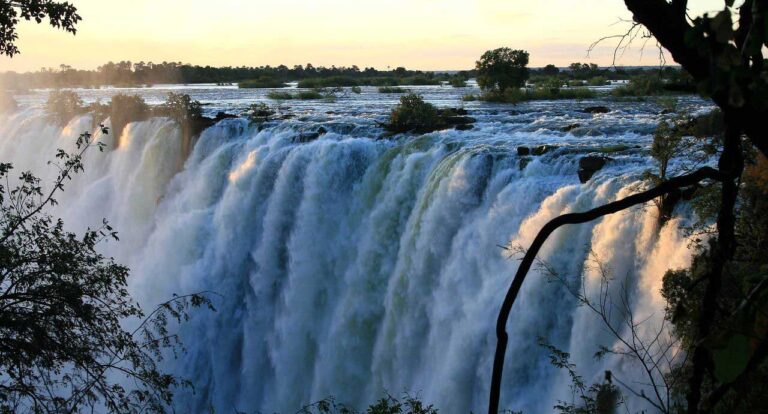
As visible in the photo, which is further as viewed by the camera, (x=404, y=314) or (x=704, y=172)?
(x=404, y=314)

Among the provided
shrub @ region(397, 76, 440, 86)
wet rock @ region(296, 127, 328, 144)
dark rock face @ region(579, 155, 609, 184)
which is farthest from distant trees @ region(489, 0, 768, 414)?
shrub @ region(397, 76, 440, 86)

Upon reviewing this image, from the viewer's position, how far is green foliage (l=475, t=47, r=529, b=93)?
3789cm

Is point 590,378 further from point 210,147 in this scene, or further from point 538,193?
point 210,147

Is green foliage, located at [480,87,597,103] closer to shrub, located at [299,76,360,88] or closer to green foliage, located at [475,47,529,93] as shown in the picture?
green foliage, located at [475,47,529,93]

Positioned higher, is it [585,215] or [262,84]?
[262,84]

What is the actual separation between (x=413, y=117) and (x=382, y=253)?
6.85m

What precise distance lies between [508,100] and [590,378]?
24.2 m

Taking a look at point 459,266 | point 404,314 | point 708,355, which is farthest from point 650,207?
point 708,355

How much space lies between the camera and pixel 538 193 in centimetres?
1310

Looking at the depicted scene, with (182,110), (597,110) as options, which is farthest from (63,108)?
(597,110)

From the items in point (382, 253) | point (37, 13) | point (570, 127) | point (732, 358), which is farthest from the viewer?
point (570, 127)

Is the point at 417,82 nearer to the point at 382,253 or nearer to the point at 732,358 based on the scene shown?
the point at 382,253

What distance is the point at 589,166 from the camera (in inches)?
531

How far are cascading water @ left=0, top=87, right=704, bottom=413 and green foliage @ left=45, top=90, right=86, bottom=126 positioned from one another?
10.1 meters
